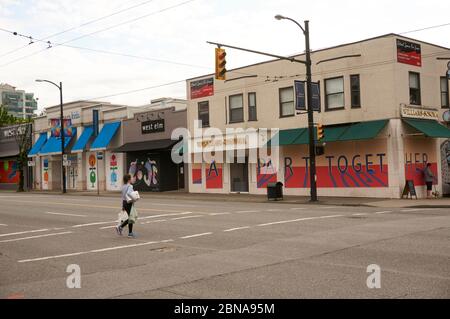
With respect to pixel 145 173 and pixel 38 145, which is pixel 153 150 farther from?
pixel 38 145

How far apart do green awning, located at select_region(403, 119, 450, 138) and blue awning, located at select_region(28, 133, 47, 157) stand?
37.4 m

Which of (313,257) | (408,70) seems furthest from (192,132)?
(313,257)

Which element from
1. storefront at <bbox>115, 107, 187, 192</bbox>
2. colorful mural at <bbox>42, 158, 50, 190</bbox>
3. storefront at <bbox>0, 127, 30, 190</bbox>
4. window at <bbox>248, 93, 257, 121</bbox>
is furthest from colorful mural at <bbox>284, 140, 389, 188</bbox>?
storefront at <bbox>0, 127, 30, 190</bbox>

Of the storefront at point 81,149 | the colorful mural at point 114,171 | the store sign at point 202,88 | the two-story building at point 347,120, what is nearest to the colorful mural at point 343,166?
the two-story building at point 347,120

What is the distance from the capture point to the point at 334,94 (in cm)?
2823

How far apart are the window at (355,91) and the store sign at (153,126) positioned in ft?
52.7

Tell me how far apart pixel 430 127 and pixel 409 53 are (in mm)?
3828

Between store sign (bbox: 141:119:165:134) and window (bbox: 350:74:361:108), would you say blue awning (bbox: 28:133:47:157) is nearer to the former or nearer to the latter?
store sign (bbox: 141:119:165:134)

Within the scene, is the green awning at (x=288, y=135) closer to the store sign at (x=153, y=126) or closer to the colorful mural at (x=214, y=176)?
the colorful mural at (x=214, y=176)

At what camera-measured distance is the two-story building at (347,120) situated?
25750mm

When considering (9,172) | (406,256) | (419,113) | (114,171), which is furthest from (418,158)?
(9,172)
